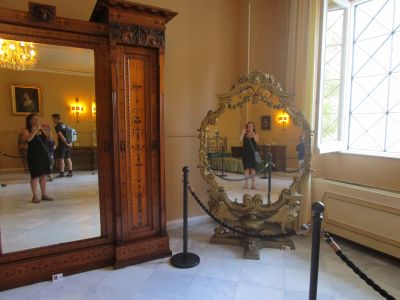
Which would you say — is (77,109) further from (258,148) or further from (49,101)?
(258,148)

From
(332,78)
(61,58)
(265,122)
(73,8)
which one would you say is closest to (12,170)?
(61,58)

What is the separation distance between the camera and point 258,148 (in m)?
3.54

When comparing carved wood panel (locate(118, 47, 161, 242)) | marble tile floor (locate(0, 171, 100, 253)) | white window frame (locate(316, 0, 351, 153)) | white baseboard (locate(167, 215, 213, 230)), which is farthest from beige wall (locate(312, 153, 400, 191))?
marble tile floor (locate(0, 171, 100, 253))

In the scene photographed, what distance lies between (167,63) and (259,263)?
2.71m

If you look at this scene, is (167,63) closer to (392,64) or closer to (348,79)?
(348,79)

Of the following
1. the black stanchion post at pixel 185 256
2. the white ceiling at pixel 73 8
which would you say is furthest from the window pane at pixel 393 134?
the white ceiling at pixel 73 8

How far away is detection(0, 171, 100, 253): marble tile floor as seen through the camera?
2.60 meters

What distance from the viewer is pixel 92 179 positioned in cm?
290

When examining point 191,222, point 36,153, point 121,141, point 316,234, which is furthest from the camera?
point 191,222

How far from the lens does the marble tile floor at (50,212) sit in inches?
102

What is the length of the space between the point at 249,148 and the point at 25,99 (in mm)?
2511

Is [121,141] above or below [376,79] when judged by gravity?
below

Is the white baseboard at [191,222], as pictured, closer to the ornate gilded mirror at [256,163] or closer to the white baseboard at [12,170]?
the ornate gilded mirror at [256,163]

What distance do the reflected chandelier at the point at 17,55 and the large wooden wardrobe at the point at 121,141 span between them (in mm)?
120
